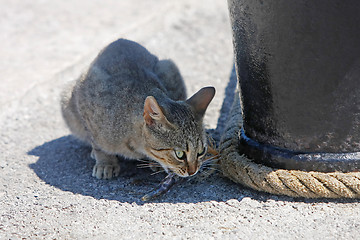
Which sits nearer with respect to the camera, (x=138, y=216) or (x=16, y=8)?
(x=138, y=216)

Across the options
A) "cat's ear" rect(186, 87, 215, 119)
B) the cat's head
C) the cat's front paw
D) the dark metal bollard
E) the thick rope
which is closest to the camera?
the dark metal bollard

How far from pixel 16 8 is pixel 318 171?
5.93 meters

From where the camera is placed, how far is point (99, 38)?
6.48m

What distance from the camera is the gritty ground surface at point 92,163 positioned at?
276cm

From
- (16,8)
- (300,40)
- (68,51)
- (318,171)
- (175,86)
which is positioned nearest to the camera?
(300,40)

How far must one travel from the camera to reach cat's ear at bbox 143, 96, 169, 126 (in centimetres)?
312

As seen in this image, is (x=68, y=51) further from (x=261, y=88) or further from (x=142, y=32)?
(x=261, y=88)

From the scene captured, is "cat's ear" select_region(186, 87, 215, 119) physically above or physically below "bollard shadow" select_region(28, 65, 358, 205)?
above

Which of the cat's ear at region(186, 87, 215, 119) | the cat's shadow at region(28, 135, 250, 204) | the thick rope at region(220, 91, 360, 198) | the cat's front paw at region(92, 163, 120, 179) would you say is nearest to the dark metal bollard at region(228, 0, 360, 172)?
the thick rope at region(220, 91, 360, 198)

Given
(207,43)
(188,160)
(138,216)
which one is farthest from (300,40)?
(207,43)

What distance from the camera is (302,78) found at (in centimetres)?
281

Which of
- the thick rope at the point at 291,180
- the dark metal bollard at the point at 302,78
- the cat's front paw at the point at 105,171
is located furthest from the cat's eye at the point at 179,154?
the cat's front paw at the point at 105,171

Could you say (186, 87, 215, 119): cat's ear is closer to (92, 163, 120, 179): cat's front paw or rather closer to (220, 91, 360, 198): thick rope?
(220, 91, 360, 198): thick rope

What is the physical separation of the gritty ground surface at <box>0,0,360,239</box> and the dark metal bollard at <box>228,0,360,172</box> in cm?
31
